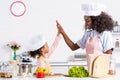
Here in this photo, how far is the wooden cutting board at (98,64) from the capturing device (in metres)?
2.29

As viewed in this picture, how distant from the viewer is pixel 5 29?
5.09m

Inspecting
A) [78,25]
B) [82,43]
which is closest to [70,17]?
[78,25]

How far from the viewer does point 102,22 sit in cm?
249

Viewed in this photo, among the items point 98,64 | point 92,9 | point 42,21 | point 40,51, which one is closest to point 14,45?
point 42,21

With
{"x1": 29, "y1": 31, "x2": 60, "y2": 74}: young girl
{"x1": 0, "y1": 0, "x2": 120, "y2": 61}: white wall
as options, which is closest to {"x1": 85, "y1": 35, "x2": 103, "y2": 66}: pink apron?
{"x1": 29, "y1": 31, "x2": 60, "y2": 74}: young girl

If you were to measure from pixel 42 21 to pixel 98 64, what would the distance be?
287 cm

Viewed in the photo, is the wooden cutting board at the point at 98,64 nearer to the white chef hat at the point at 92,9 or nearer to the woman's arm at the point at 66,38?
the white chef hat at the point at 92,9

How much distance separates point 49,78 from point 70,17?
288 cm

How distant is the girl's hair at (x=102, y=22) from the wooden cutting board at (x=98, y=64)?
0.87 ft

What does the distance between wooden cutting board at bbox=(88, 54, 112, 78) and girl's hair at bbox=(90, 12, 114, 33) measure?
26 cm

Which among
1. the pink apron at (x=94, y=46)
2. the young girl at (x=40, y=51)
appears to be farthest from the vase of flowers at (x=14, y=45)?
the pink apron at (x=94, y=46)

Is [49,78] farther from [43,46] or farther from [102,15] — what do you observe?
[102,15]

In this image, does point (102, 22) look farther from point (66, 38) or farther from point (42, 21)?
point (42, 21)

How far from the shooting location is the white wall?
5.06 metres
